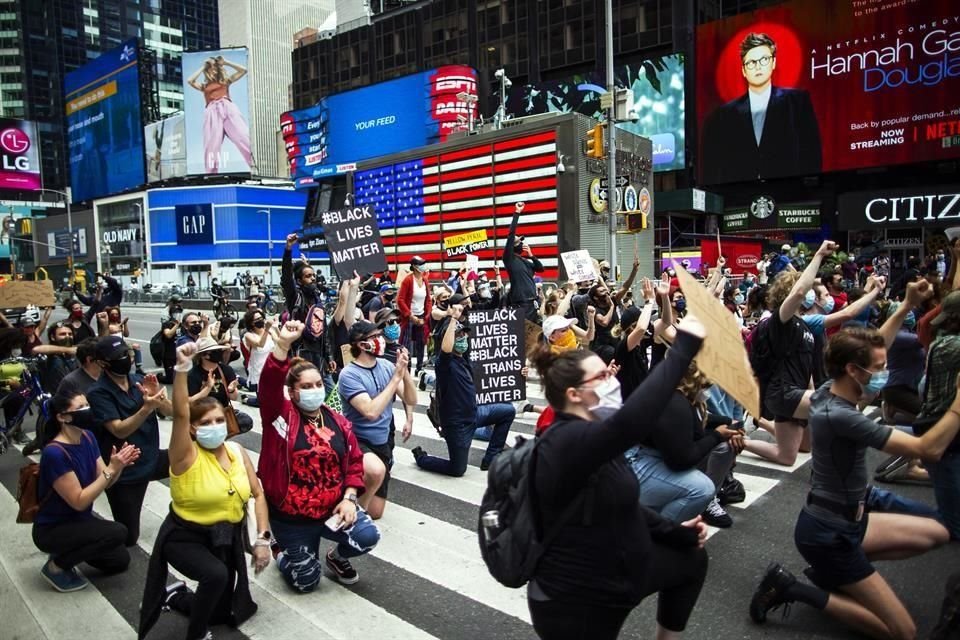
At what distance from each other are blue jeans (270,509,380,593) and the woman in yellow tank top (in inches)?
12.7

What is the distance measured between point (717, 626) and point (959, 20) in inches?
1587

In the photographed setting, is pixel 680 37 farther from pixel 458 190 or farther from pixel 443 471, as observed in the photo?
pixel 443 471

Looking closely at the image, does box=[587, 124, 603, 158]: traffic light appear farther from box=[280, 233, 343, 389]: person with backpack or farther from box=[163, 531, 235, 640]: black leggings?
box=[163, 531, 235, 640]: black leggings

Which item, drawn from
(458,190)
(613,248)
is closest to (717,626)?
(613,248)

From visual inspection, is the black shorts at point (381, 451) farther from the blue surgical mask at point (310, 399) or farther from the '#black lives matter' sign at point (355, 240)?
the '#black lives matter' sign at point (355, 240)

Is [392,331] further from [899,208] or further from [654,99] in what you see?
[654,99]

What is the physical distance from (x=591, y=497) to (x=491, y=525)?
47cm

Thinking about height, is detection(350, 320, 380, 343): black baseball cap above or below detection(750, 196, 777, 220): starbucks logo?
below

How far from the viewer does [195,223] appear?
7125 cm

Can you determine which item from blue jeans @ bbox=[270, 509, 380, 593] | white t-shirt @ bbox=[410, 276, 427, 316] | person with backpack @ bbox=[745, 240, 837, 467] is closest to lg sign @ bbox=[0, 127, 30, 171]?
white t-shirt @ bbox=[410, 276, 427, 316]

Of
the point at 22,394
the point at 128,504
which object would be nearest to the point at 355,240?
the point at 128,504

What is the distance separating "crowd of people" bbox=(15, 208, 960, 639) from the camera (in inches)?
95.8

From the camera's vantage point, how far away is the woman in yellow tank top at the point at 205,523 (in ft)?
11.7

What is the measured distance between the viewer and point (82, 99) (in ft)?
262
